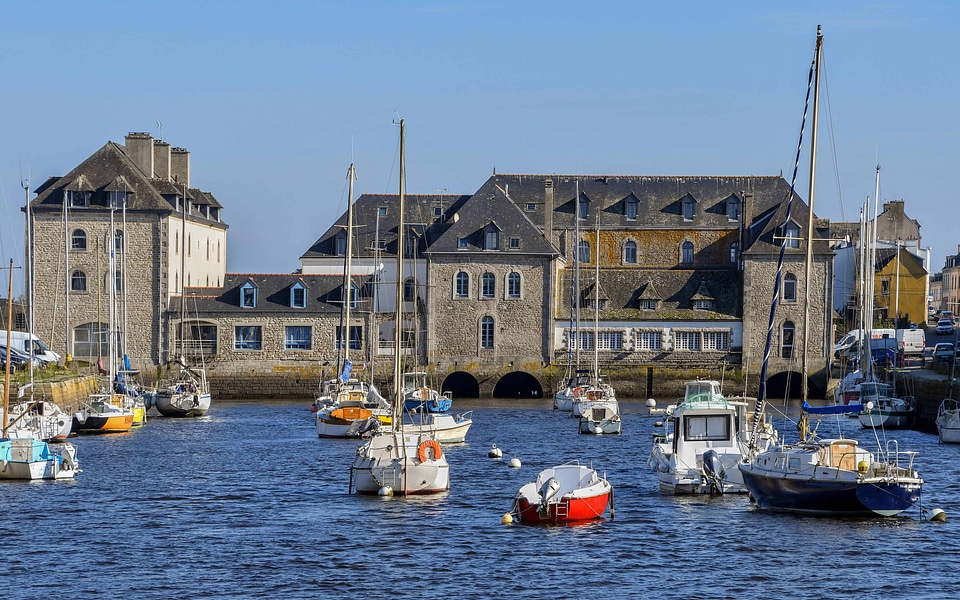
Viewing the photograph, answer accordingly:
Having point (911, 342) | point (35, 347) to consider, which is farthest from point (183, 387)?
point (911, 342)

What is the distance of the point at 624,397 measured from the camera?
84312mm

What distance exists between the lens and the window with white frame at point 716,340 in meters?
86.2

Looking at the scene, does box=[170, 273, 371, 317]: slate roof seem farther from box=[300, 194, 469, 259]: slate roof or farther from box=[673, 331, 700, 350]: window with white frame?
box=[673, 331, 700, 350]: window with white frame

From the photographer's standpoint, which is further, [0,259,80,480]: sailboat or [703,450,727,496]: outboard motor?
[0,259,80,480]: sailboat

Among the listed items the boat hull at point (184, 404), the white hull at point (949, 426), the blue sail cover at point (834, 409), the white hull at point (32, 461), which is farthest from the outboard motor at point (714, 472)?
the boat hull at point (184, 404)

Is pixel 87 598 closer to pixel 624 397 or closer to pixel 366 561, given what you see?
pixel 366 561

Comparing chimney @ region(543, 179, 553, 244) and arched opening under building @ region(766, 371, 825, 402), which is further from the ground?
chimney @ region(543, 179, 553, 244)

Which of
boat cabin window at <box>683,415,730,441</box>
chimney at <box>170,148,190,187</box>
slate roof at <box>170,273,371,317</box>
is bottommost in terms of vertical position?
boat cabin window at <box>683,415,730,441</box>

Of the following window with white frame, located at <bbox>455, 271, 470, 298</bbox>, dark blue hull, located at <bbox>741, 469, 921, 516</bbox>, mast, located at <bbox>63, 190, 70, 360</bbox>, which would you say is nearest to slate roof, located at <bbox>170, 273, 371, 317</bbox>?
window with white frame, located at <bbox>455, 271, 470, 298</bbox>

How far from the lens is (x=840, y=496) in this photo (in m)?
33.1

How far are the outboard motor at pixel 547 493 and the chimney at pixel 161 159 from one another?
5950 cm

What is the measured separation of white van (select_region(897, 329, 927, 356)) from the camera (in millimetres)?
88562

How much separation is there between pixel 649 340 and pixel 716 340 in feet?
12.9

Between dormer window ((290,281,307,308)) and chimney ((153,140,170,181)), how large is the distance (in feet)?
35.9
